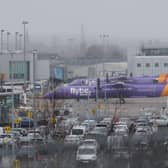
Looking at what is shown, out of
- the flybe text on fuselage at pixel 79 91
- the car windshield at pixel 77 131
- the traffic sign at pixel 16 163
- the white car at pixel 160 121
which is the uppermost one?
the traffic sign at pixel 16 163

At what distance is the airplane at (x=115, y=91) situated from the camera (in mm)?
31469

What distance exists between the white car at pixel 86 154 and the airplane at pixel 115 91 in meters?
17.8

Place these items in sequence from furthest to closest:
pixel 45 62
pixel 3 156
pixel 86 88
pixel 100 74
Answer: pixel 100 74, pixel 45 62, pixel 86 88, pixel 3 156

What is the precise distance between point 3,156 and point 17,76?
87.0ft

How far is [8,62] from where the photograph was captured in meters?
38.2

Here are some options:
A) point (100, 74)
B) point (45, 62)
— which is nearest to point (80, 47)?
point (100, 74)

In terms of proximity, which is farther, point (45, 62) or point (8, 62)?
point (45, 62)

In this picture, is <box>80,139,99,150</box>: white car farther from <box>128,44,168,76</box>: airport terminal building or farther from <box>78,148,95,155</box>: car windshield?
<box>128,44,168,76</box>: airport terminal building

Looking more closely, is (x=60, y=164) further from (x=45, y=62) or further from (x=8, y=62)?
(x=45, y=62)

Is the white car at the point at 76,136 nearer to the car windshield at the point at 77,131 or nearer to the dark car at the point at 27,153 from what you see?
the car windshield at the point at 77,131

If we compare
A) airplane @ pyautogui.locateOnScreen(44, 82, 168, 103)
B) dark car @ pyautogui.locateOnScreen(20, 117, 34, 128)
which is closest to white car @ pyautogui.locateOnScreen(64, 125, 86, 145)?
dark car @ pyautogui.locateOnScreen(20, 117, 34, 128)

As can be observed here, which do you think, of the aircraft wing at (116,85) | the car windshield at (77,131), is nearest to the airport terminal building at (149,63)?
the aircraft wing at (116,85)

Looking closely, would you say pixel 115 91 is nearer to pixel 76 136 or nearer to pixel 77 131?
pixel 77 131

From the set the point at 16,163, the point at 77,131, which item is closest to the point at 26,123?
the point at 77,131
